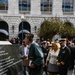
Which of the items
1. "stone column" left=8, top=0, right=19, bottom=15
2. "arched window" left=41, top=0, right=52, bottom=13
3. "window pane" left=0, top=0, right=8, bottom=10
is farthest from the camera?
"arched window" left=41, top=0, right=52, bottom=13

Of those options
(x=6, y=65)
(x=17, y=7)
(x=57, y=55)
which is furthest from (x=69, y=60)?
(x=17, y=7)

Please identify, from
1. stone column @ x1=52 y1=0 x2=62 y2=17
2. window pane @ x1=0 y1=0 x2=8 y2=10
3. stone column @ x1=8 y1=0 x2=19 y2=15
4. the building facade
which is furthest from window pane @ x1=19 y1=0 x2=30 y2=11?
stone column @ x1=52 y1=0 x2=62 y2=17

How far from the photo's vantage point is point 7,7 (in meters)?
51.7

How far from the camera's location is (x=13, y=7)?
51.8m

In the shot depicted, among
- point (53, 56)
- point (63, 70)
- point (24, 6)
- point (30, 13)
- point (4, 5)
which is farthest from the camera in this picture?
point (24, 6)

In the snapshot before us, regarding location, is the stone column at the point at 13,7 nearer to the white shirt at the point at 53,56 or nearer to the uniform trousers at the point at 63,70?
the white shirt at the point at 53,56

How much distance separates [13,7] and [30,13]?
2.67 m

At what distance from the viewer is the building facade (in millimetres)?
51281

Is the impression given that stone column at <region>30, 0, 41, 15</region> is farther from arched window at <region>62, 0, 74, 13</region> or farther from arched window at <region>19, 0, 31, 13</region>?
arched window at <region>62, 0, 74, 13</region>

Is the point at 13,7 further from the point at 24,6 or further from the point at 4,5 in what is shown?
the point at 24,6

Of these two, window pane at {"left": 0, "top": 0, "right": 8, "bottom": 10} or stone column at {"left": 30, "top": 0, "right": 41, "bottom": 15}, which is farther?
stone column at {"left": 30, "top": 0, "right": 41, "bottom": 15}

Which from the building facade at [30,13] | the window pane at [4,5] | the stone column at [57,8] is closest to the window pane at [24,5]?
the building facade at [30,13]

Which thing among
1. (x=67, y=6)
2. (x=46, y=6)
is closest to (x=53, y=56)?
(x=46, y=6)

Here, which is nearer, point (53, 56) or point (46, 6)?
point (53, 56)
